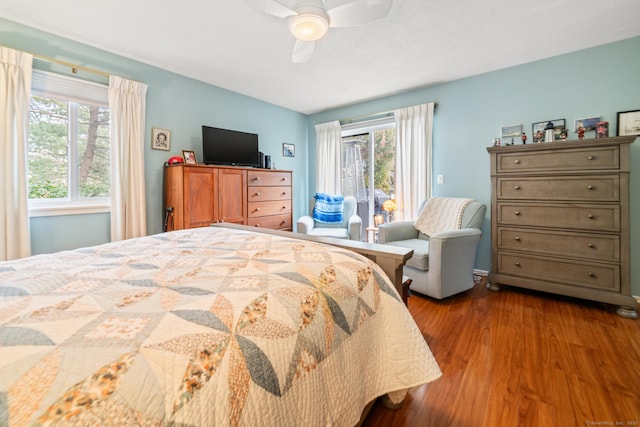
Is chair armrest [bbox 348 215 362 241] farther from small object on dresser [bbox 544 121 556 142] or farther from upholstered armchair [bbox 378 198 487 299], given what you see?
small object on dresser [bbox 544 121 556 142]

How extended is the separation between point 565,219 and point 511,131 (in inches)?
46.1

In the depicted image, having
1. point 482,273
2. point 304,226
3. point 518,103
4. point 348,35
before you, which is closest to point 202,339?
point 348,35

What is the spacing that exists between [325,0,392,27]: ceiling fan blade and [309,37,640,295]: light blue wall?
2170 mm

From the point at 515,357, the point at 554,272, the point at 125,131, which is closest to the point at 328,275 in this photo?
the point at 515,357

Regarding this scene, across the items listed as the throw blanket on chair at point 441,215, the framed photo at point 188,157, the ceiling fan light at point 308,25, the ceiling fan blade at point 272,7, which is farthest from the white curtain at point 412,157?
the framed photo at point 188,157

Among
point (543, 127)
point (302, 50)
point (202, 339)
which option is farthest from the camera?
point (543, 127)

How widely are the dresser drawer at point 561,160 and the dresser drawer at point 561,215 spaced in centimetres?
33

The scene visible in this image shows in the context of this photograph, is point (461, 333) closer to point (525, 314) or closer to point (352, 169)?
point (525, 314)

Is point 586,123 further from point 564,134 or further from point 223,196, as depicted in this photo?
point 223,196

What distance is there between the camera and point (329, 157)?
469 cm

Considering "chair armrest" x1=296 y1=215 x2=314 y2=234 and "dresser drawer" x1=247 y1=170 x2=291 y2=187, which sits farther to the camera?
"chair armrest" x1=296 y1=215 x2=314 y2=234

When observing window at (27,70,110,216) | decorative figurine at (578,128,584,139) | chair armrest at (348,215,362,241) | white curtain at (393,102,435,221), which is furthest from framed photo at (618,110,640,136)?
window at (27,70,110,216)

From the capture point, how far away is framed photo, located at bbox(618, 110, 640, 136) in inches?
98.0

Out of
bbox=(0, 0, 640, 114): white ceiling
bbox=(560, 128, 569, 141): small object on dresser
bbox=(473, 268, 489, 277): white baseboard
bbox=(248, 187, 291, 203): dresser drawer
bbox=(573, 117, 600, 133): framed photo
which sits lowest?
bbox=(473, 268, 489, 277): white baseboard
